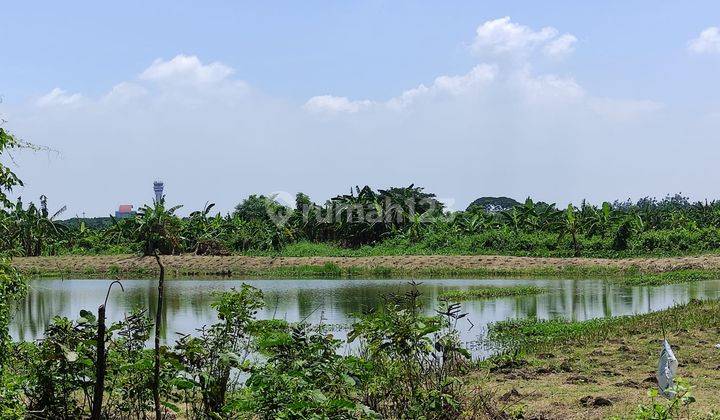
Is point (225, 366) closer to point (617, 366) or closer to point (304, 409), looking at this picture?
point (304, 409)

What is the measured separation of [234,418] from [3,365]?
1.94 m

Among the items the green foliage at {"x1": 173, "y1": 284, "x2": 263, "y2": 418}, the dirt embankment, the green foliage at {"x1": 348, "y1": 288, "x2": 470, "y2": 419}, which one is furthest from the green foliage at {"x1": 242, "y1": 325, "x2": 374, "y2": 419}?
the dirt embankment

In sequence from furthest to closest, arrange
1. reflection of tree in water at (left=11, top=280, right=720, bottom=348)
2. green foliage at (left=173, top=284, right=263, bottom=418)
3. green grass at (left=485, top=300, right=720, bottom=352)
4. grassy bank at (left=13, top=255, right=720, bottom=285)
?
1. grassy bank at (left=13, top=255, right=720, bottom=285)
2. reflection of tree in water at (left=11, top=280, right=720, bottom=348)
3. green grass at (left=485, top=300, right=720, bottom=352)
4. green foliage at (left=173, top=284, right=263, bottom=418)

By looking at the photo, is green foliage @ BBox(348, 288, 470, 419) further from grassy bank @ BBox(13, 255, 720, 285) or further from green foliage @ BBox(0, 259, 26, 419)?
grassy bank @ BBox(13, 255, 720, 285)

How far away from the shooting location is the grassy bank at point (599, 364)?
8.17m

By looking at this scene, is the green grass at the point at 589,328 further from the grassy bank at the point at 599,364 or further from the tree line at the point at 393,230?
the tree line at the point at 393,230

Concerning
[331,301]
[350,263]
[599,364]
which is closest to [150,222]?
[350,263]

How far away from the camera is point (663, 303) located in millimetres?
21875

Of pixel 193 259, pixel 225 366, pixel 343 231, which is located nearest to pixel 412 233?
pixel 343 231

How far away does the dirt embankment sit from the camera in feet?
118

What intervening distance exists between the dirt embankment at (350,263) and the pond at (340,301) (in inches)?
197

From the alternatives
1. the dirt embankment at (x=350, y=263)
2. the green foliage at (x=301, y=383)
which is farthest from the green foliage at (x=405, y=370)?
the dirt embankment at (x=350, y=263)

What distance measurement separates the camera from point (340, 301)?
2462 cm

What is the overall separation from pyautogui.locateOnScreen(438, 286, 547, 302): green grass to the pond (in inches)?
19.8
